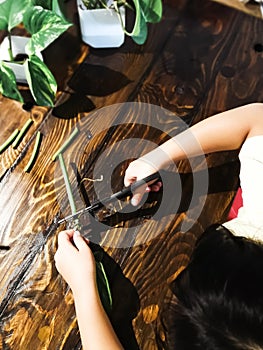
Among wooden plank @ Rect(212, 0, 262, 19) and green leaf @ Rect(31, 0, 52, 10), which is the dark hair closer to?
green leaf @ Rect(31, 0, 52, 10)

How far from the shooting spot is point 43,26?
1.12 m

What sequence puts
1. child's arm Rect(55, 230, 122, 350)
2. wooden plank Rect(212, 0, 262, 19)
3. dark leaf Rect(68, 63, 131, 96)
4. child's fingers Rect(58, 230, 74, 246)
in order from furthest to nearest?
wooden plank Rect(212, 0, 262, 19), dark leaf Rect(68, 63, 131, 96), child's fingers Rect(58, 230, 74, 246), child's arm Rect(55, 230, 122, 350)

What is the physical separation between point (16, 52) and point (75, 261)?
510 millimetres

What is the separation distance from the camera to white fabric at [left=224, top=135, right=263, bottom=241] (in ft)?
3.20

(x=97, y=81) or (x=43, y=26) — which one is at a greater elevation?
(x=43, y=26)

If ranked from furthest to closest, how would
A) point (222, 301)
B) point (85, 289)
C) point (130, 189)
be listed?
point (130, 189) < point (85, 289) < point (222, 301)

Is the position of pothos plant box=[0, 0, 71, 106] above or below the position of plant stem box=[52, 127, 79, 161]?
above

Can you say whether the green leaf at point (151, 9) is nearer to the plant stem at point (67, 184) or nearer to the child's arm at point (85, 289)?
the plant stem at point (67, 184)

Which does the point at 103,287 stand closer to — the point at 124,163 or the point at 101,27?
the point at 124,163

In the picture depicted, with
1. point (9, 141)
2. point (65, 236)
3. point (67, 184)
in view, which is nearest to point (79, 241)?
point (65, 236)

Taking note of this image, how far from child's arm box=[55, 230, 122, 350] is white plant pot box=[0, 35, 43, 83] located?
370 mm

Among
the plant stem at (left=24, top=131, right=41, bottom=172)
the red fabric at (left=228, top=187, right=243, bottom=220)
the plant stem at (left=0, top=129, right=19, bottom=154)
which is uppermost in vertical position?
the plant stem at (left=0, top=129, right=19, bottom=154)

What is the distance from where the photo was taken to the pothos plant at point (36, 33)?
1.10 meters

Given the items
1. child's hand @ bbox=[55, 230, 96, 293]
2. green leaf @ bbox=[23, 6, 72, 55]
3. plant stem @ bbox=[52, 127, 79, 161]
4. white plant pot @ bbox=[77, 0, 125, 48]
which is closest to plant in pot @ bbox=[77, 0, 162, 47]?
white plant pot @ bbox=[77, 0, 125, 48]
